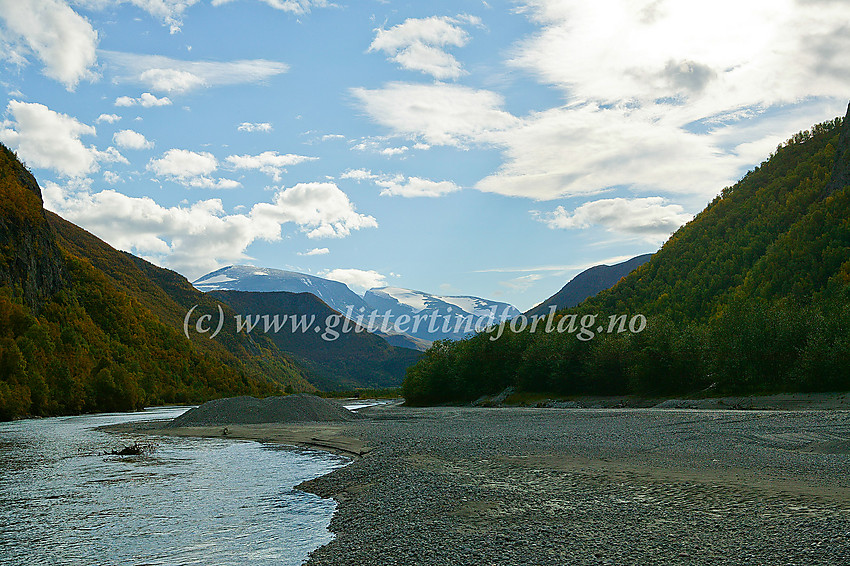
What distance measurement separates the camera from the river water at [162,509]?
1372cm

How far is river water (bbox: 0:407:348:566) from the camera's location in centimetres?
1372

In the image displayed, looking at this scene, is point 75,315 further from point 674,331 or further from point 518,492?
point 518,492

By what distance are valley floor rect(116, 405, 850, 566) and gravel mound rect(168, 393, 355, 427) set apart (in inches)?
1362

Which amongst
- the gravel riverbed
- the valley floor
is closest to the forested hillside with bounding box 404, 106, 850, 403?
the valley floor

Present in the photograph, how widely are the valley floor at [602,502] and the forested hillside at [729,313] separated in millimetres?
40120

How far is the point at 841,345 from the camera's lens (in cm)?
5859

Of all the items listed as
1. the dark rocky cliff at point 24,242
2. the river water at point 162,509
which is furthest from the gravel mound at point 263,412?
the dark rocky cliff at point 24,242

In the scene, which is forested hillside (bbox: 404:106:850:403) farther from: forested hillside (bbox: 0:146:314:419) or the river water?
forested hillside (bbox: 0:146:314:419)

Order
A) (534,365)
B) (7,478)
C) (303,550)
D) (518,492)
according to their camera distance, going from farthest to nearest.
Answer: (534,365) < (7,478) < (518,492) < (303,550)

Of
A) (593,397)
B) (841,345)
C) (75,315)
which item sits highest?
(75,315)

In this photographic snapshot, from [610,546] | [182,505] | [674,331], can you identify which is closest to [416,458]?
[182,505]

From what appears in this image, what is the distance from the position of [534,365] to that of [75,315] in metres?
95.4

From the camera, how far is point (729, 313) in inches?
3162

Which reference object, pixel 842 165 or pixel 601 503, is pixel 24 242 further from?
pixel 842 165
